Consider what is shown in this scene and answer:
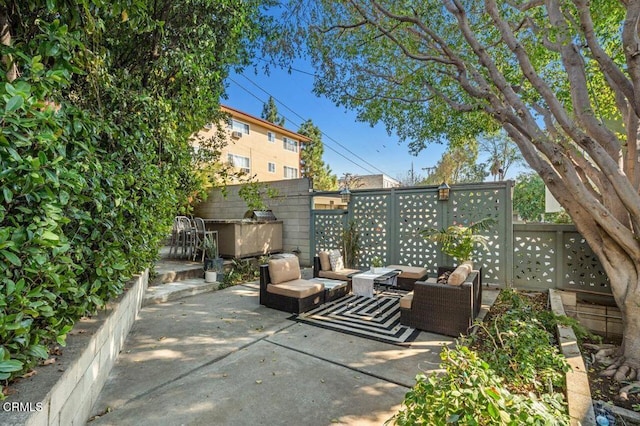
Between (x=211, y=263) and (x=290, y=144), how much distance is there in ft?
51.0

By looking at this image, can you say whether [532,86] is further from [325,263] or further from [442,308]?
[325,263]

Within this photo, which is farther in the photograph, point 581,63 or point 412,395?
point 581,63

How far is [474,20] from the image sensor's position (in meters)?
6.11

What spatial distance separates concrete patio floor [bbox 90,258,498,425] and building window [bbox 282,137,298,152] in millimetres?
17140

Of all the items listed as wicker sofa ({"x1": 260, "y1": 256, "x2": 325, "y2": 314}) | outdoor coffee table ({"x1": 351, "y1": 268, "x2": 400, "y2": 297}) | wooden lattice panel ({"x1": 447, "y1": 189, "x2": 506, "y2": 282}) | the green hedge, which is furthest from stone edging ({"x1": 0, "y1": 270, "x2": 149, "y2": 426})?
wooden lattice panel ({"x1": 447, "y1": 189, "x2": 506, "y2": 282})

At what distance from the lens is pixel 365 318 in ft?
14.5

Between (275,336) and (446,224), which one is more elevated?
(446,224)

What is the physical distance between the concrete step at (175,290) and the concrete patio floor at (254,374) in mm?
719

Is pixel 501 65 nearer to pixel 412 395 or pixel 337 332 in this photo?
pixel 337 332

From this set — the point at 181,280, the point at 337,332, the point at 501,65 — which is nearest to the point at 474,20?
the point at 501,65

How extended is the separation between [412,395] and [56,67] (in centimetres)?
263

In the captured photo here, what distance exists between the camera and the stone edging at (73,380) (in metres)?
1.40

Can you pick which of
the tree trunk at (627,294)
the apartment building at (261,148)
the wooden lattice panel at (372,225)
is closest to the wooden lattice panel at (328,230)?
the wooden lattice panel at (372,225)

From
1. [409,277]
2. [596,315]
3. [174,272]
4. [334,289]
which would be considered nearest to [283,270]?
[334,289]
